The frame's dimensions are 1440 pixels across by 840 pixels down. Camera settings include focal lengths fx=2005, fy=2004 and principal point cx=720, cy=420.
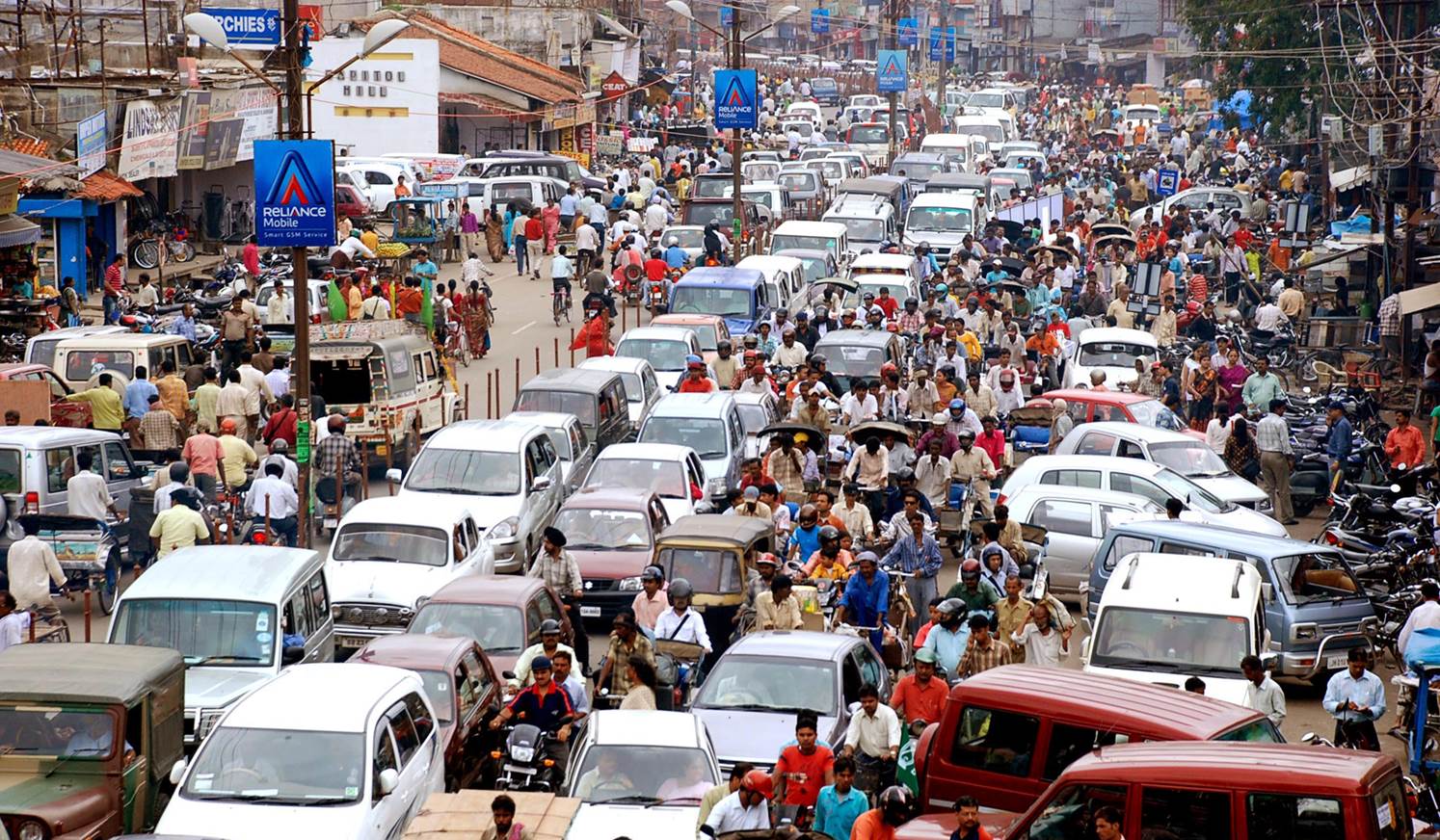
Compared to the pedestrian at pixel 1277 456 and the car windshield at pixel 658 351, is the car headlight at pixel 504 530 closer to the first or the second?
the car windshield at pixel 658 351

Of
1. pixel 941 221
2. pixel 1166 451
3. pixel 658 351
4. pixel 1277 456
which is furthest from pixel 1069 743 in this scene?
pixel 941 221

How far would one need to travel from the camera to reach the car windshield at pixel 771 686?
13.9 m

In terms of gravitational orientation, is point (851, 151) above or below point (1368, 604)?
above

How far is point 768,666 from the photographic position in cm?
1417

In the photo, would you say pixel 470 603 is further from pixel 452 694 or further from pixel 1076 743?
pixel 1076 743

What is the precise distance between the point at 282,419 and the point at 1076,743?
43.5 feet

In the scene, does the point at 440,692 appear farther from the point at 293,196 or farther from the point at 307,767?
the point at 293,196

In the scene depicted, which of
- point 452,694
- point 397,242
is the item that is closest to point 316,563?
point 452,694

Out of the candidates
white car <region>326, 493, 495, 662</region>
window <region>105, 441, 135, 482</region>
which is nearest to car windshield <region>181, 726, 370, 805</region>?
white car <region>326, 493, 495, 662</region>

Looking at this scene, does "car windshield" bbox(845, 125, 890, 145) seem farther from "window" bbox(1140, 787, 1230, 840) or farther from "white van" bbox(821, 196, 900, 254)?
"window" bbox(1140, 787, 1230, 840)

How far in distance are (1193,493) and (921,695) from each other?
337 inches

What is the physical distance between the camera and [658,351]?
1108 inches

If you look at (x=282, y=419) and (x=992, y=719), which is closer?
(x=992, y=719)

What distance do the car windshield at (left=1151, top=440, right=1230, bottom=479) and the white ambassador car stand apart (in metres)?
11.2
